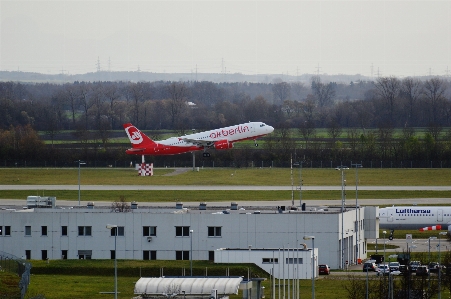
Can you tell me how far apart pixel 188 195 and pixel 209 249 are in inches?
1742

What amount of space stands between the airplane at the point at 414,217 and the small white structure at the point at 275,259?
29721 millimetres

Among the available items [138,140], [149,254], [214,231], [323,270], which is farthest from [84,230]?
[138,140]

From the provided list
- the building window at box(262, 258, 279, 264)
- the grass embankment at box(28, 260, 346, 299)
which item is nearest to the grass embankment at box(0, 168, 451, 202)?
the grass embankment at box(28, 260, 346, 299)

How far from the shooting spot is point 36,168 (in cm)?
16625

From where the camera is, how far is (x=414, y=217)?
346 feet

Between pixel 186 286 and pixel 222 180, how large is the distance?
89.7 metres

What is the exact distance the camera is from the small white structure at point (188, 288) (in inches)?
2184

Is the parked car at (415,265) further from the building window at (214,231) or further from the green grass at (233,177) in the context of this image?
the green grass at (233,177)

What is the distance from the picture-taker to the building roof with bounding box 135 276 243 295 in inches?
2189

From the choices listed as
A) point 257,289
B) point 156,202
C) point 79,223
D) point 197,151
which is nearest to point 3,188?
point 156,202

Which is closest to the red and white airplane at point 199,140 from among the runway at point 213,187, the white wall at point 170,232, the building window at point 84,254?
the runway at point 213,187

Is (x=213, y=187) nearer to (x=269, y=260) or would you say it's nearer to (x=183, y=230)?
(x=183, y=230)

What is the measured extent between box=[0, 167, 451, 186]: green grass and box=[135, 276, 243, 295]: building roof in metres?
83.4

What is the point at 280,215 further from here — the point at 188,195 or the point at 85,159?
the point at 85,159
